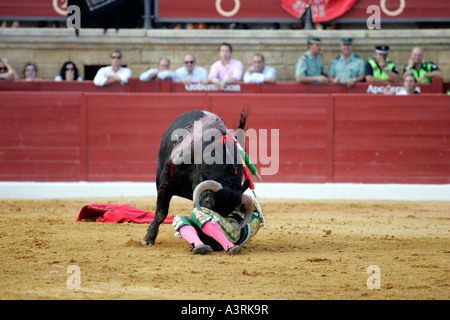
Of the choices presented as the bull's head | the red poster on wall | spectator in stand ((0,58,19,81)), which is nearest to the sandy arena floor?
the bull's head

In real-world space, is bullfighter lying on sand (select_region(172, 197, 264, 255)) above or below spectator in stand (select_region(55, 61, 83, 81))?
below

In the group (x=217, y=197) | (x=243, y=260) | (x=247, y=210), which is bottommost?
(x=243, y=260)

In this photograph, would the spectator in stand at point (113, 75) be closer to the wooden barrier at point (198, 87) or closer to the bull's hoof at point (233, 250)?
the wooden barrier at point (198, 87)

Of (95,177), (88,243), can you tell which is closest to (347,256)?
(88,243)

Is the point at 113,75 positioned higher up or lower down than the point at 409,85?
higher up

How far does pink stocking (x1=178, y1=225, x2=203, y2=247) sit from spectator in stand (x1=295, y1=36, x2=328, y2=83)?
15.7 feet

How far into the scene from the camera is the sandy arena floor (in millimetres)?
3730

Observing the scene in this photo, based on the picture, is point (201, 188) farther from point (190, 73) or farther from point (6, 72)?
point (6, 72)

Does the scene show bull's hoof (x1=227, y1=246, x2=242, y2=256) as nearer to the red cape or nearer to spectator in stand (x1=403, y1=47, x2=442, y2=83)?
the red cape

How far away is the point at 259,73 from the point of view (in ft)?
31.2

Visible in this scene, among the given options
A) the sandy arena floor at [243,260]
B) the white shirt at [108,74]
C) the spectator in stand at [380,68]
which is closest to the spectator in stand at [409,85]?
the spectator in stand at [380,68]

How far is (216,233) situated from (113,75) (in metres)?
5.12

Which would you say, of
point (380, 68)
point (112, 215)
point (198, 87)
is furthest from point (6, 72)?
point (380, 68)

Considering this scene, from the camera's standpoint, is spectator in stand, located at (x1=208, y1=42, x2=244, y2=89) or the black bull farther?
spectator in stand, located at (x1=208, y1=42, x2=244, y2=89)
